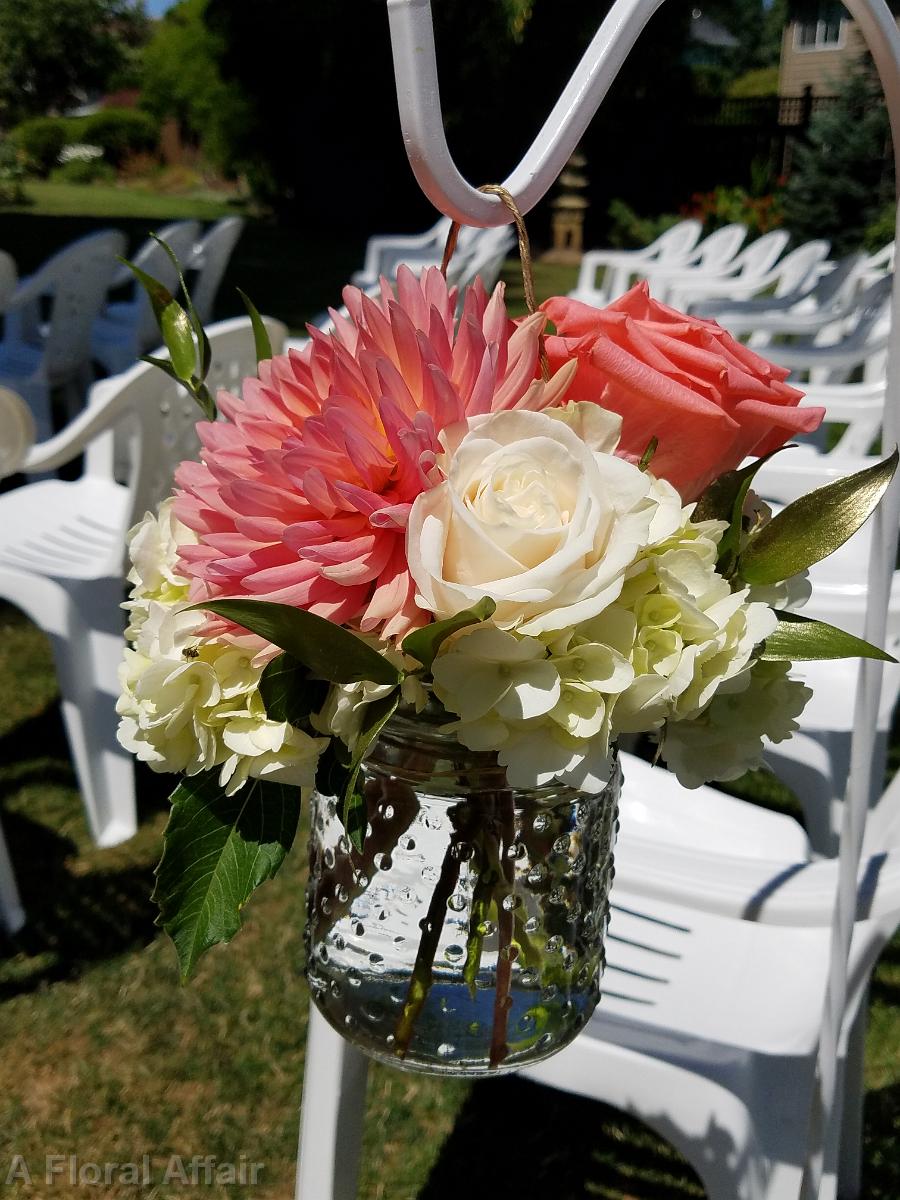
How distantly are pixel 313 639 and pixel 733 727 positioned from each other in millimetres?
312

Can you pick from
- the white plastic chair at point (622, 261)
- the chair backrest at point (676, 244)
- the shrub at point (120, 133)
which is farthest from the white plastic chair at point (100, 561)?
the shrub at point (120, 133)

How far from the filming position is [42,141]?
99.3 feet

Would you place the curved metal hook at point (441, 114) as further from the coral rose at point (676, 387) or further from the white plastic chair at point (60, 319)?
the white plastic chair at point (60, 319)

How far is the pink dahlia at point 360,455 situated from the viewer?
63 cm

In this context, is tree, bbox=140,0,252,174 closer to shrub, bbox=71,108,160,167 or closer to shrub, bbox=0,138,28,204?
shrub, bbox=71,108,160,167

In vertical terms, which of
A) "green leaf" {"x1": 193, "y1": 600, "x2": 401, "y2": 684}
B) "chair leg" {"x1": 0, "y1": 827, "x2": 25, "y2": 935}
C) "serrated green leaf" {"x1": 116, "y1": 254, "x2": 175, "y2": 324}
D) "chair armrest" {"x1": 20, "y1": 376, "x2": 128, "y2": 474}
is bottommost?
"chair leg" {"x1": 0, "y1": 827, "x2": 25, "y2": 935}

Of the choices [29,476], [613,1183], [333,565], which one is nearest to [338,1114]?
[613,1183]

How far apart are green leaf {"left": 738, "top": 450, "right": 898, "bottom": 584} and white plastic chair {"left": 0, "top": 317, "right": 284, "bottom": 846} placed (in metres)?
2.17

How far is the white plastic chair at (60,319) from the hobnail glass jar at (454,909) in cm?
479

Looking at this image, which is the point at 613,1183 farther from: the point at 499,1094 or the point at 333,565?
the point at 333,565

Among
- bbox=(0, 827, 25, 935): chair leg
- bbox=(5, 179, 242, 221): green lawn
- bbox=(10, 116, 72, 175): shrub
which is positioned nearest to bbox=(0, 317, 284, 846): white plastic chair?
bbox=(0, 827, 25, 935): chair leg

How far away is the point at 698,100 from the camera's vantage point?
1847cm

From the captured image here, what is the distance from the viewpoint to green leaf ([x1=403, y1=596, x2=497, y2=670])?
0.60 metres

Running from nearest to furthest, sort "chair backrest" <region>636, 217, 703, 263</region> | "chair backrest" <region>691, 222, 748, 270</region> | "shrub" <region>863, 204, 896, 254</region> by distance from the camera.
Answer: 1. "chair backrest" <region>691, 222, 748, 270</region>
2. "chair backrest" <region>636, 217, 703, 263</region>
3. "shrub" <region>863, 204, 896, 254</region>
